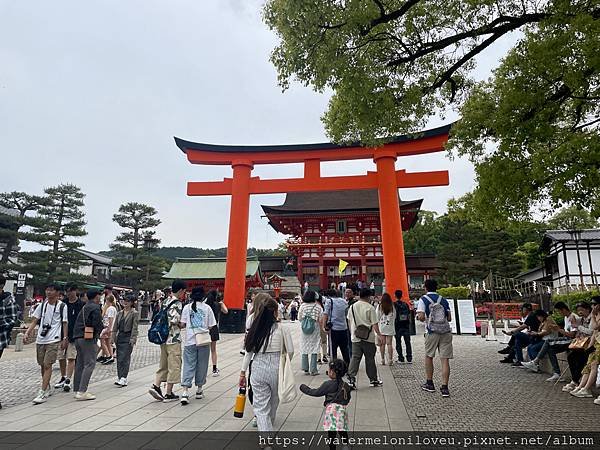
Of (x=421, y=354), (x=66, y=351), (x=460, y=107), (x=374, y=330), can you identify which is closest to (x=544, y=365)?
(x=421, y=354)

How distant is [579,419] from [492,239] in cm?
2544

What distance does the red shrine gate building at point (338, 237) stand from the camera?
27.8 meters

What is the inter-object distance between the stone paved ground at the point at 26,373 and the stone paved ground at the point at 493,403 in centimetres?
551

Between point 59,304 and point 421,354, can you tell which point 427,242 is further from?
point 59,304

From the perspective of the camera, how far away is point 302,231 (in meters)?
29.4

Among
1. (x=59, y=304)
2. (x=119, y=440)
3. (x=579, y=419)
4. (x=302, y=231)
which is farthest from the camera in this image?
(x=302, y=231)

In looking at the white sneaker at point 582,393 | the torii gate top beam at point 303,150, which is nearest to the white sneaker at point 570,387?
the white sneaker at point 582,393

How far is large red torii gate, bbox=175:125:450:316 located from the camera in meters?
14.0

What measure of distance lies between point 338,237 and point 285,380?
2488cm

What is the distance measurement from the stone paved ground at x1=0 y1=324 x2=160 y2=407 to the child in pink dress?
4.76m

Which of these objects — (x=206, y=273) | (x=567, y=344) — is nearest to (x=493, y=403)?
(x=567, y=344)

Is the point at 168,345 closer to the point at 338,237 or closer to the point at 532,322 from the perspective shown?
the point at 532,322

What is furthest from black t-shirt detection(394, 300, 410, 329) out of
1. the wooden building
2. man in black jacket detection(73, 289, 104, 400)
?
the wooden building

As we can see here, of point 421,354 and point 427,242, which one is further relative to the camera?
point 427,242
